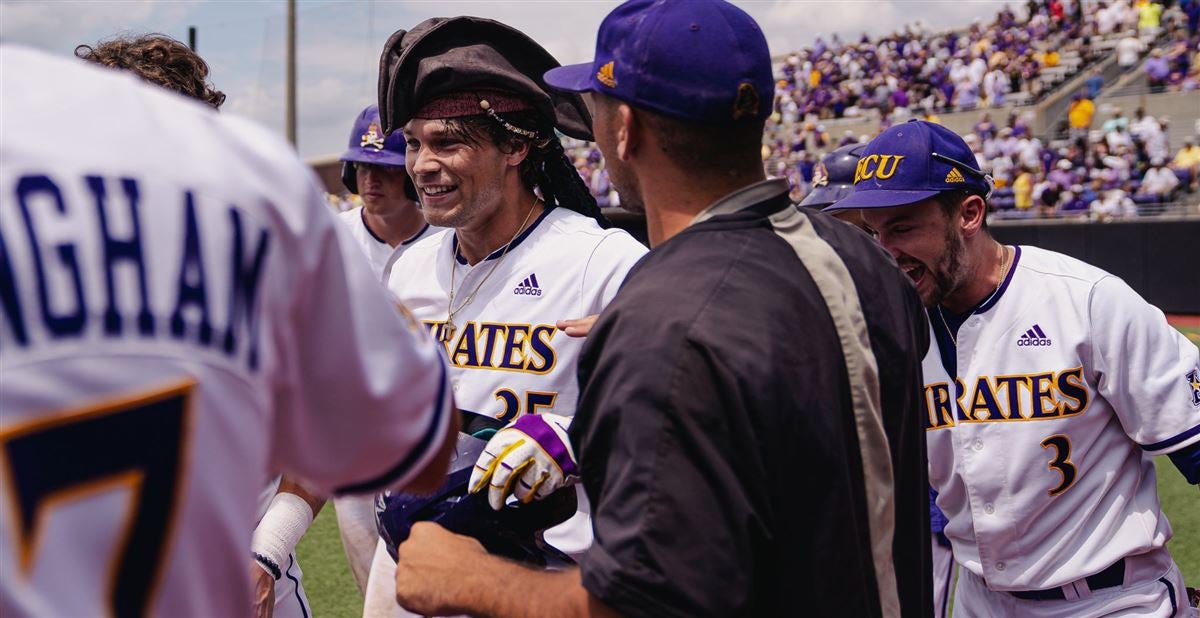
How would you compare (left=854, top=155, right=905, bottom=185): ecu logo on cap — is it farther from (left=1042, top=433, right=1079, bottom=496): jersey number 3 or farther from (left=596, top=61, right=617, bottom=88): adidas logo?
(left=596, top=61, right=617, bottom=88): adidas logo

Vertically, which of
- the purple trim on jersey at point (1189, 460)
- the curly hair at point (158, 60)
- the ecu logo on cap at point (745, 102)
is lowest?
the purple trim on jersey at point (1189, 460)

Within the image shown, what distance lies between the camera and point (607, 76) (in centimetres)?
204

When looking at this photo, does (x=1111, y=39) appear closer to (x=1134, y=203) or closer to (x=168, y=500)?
(x=1134, y=203)

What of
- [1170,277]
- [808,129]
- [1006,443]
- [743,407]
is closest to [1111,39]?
[808,129]

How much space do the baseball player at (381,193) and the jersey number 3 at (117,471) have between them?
4.71 m

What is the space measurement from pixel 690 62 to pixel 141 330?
3.63ft

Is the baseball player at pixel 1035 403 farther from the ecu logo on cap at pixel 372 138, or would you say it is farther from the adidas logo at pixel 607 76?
the ecu logo on cap at pixel 372 138

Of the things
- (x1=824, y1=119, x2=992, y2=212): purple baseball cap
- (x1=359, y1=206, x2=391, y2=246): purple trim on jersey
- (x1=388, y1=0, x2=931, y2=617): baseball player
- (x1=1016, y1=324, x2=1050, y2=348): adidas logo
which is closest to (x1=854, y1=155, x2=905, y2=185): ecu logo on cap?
(x1=824, y1=119, x2=992, y2=212): purple baseball cap

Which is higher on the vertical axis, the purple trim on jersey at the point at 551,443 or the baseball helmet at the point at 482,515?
the purple trim on jersey at the point at 551,443

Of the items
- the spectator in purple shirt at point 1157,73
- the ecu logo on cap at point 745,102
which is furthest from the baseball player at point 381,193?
the spectator in purple shirt at point 1157,73

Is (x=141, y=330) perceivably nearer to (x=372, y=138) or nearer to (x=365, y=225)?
(x=372, y=138)

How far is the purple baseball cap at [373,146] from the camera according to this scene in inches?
225

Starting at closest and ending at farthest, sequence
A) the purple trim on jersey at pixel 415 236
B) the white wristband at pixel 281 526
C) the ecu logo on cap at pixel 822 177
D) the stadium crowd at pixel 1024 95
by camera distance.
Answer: the white wristband at pixel 281 526 < the ecu logo on cap at pixel 822 177 < the purple trim on jersey at pixel 415 236 < the stadium crowd at pixel 1024 95

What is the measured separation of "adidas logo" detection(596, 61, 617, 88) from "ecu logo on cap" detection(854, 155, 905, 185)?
5.67 feet
